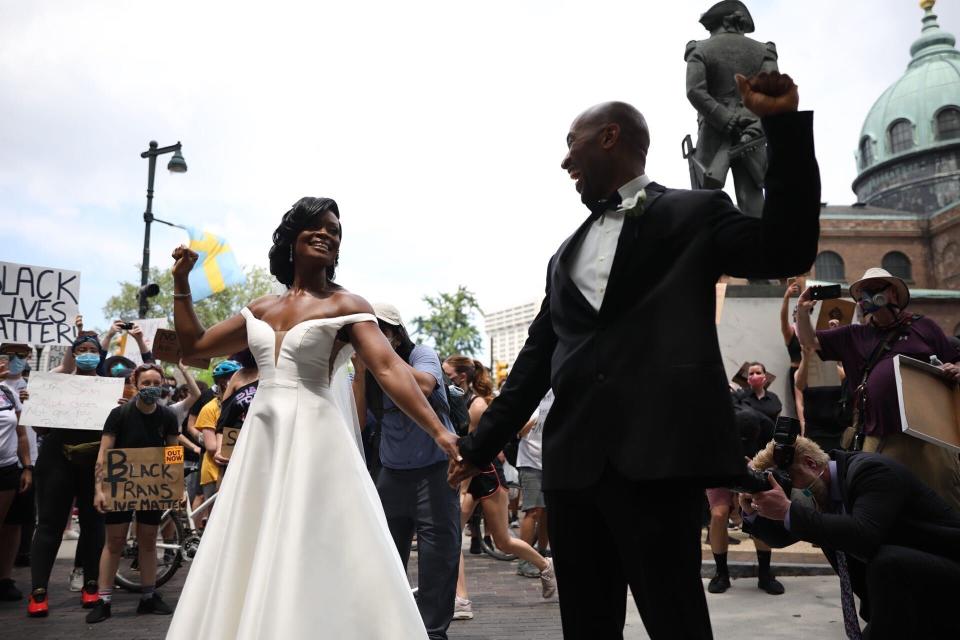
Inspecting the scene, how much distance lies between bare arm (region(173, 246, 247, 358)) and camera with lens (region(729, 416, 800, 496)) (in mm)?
2353

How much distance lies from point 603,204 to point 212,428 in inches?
278

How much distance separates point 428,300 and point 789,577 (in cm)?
5807

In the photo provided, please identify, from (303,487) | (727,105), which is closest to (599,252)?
(303,487)

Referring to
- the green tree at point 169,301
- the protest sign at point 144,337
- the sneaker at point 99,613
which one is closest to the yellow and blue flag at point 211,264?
the protest sign at point 144,337

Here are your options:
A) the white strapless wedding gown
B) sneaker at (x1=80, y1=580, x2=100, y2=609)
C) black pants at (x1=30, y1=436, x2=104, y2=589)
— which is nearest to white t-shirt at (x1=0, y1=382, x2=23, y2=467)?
black pants at (x1=30, y1=436, x2=104, y2=589)

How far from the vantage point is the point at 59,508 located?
7012 mm

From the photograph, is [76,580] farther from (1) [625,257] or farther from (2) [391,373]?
(1) [625,257]

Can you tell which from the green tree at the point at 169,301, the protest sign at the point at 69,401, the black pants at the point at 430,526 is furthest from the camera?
the green tree at the point at 169,301

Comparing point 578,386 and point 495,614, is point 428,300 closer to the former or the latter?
point 495,614

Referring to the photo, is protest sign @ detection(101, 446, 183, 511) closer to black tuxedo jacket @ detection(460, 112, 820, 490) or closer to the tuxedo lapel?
black tuxedo jacket @ detection(460, 112, 820, 490)

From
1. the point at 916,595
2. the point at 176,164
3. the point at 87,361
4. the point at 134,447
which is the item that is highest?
the point at 176,164

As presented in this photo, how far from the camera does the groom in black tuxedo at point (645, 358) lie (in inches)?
86.6

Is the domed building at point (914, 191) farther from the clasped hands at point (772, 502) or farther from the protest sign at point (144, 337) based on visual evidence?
the clasped hands at point (772, 502)

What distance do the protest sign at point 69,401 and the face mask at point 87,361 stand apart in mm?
216
